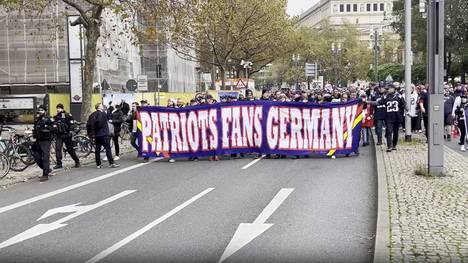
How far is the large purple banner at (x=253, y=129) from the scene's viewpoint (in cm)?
1820

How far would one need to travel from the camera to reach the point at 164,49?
58844 mm

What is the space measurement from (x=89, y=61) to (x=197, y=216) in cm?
1618

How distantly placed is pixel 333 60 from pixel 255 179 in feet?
232

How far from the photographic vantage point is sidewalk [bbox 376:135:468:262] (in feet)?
22.8

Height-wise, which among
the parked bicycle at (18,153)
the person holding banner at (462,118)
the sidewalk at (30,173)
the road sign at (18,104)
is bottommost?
the sidewalk at (30,173)

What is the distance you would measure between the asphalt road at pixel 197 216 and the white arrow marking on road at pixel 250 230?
0.01m

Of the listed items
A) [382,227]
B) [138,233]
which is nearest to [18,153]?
[138,233]

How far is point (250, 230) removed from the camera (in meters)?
8.71

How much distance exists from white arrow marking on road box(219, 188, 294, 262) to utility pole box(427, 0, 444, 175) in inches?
147

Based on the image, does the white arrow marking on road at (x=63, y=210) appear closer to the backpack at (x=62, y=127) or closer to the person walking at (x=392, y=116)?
the backpack at (x=62, y=127)

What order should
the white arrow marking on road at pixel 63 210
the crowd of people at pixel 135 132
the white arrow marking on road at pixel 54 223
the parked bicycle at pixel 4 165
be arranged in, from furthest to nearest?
the parked bicycle at pixel 4 165 < the crowd of people at pixel 135 132 < the white arrow marking on road at pixel 63 210 < the white arrow marking on road at pixel 54 223

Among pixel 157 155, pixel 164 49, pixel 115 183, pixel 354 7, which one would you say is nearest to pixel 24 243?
pixel 115 183

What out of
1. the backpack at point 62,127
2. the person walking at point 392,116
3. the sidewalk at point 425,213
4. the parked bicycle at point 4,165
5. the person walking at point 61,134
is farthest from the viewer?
the person walking at point 392,116

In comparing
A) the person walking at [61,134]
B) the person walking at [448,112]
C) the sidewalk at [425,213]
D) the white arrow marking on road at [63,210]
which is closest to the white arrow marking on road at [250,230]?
the sidewalk at [425,213]
